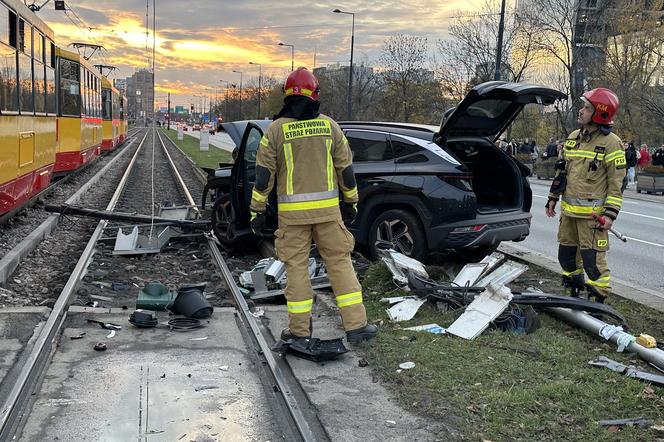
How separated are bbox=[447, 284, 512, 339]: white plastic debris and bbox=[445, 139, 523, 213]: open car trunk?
2.22 metres

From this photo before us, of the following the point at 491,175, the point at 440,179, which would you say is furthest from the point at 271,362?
the point at 491,175

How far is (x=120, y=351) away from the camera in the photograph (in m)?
5.07

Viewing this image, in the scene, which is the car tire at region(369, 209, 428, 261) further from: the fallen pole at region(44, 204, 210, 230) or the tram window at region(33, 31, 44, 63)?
the tram window at region(33, 31, 44, 63)

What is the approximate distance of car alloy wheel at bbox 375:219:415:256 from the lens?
7645mm

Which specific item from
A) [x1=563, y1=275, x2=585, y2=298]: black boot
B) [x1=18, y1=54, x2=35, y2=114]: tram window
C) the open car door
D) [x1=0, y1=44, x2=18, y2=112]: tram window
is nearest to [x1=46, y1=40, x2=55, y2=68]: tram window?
[x1=18, y1=54, x2=35, y2=114]: tram window

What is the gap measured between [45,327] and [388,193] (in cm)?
392

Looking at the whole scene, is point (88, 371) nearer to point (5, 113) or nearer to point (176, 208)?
point (5, 113)

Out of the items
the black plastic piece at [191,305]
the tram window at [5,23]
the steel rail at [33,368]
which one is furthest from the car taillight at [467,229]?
the tram window at [5,23]

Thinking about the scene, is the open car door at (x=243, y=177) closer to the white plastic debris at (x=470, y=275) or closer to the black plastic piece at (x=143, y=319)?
the black plastic piece at (x=143, y=319)

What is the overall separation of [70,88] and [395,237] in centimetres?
1435

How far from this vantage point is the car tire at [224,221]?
365 inches

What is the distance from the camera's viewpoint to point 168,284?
769 centimetres

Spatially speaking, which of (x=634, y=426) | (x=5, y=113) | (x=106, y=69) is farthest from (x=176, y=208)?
(x=106, y=69)

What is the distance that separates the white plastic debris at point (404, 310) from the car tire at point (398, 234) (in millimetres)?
1410
